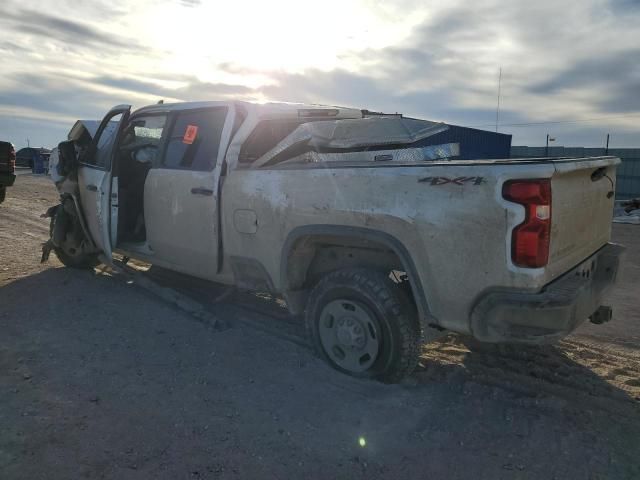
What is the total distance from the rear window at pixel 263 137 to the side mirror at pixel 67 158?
9.57ft

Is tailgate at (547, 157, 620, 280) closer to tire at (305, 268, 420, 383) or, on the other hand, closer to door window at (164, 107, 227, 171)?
tire at (305, 268, 420, 383)

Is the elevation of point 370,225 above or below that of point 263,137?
below

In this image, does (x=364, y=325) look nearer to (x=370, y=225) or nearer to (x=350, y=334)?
(x=350, y=334)

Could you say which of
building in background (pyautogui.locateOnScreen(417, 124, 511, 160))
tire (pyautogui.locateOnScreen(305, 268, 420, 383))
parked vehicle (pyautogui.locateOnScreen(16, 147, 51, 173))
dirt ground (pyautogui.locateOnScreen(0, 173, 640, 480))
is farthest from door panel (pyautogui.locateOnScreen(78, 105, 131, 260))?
parked vehicle (pyautogui.locateOnScreen(16, 147, 51, 173))

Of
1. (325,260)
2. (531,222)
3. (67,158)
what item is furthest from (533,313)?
(67,158)

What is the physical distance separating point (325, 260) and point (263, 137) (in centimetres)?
131

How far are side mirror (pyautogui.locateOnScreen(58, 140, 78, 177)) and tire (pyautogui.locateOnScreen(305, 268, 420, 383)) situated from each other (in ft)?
12.9

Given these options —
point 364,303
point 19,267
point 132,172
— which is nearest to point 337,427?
point 364,303

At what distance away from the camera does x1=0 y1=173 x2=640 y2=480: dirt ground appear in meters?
2.65

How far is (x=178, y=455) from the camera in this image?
269 cm

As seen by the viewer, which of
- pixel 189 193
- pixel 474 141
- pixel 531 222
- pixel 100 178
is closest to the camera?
pixel 531 222

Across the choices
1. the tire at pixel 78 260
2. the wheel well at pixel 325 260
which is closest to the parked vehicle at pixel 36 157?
the tire at pixel 78 260

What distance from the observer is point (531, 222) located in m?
2.69

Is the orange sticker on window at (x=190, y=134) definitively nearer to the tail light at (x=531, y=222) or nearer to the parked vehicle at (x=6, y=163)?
the tail light at (x=531, y=222)
